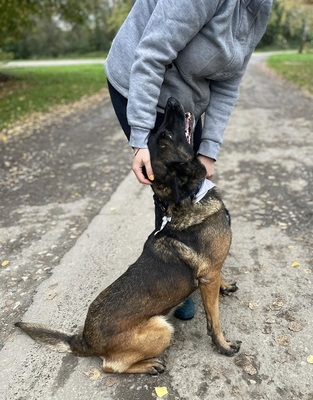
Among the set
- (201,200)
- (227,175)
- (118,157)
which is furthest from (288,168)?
(201,200)

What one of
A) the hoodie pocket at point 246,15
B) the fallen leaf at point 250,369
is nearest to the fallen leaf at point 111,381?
the fallen leaf at point 250,369

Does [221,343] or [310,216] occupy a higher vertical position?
[221,343]

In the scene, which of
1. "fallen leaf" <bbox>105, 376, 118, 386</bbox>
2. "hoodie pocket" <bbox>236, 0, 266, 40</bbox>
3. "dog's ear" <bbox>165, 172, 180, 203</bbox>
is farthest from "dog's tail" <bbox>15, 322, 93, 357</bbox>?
"hoodie pocket" <bbox>236, 0, 266, 40</bbox>

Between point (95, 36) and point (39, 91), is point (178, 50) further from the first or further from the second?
point (95, 36)

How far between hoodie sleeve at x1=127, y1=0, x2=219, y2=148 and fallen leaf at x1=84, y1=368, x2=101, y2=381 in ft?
5.09

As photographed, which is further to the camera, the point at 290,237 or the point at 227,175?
the point at 227,175

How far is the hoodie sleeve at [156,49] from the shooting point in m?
2.15

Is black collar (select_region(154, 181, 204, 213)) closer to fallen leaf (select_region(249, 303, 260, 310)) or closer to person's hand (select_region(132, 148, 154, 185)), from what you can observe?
person's hand (select_region(132, 148, 154, 185))

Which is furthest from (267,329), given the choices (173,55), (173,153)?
(173,55)

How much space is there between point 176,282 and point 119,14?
29.9 meters

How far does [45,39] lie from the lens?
4788 cm

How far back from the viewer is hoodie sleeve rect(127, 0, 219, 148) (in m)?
2.15

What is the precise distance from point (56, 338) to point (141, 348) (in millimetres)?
653

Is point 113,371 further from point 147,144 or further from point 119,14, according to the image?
point 119,14
